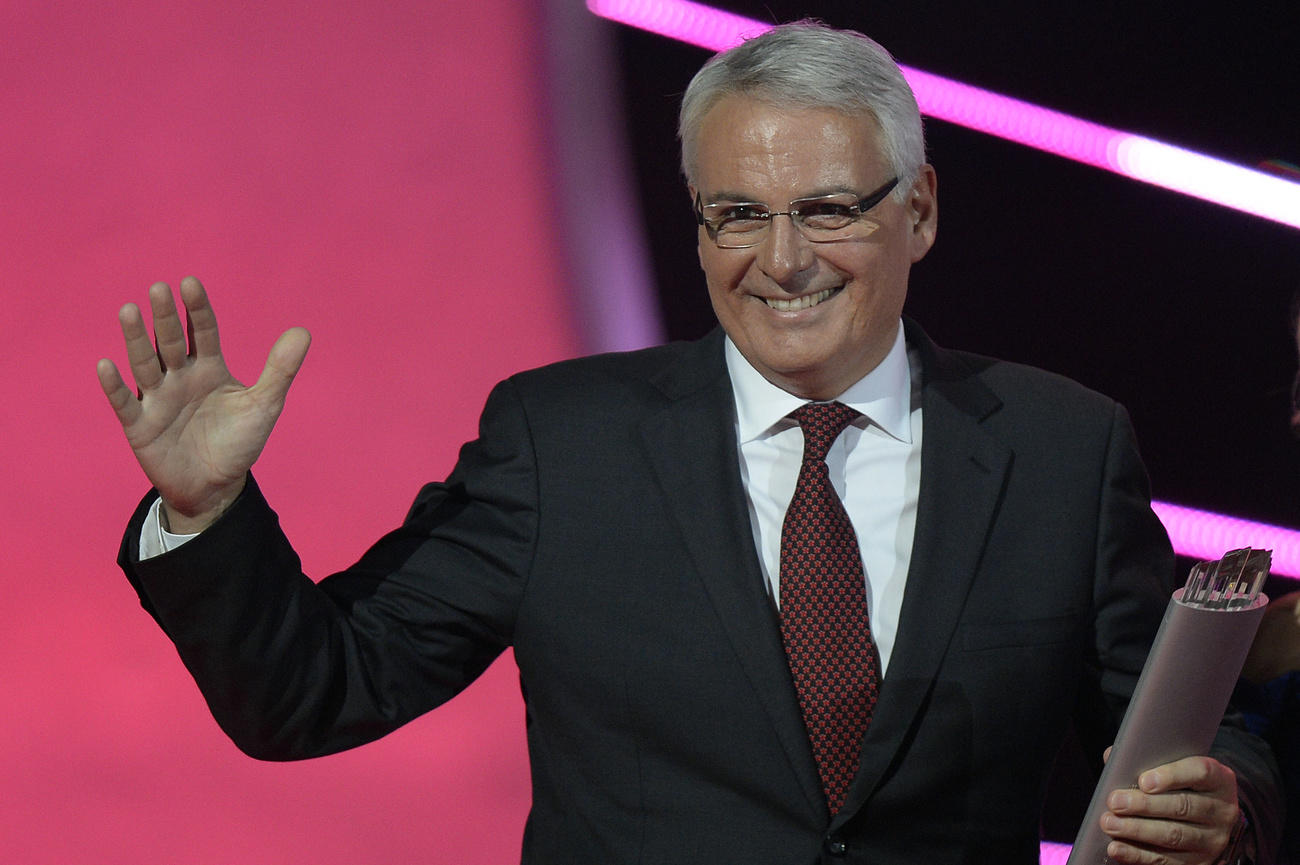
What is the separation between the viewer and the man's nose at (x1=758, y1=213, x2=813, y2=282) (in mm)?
1539

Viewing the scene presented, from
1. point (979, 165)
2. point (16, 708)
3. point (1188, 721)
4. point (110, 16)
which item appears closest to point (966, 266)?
point (979, 165)

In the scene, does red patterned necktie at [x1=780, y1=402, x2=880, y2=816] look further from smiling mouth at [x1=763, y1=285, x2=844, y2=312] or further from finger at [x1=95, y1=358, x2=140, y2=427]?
finger at [x1=95, y1=358, x2=140, y2=427]

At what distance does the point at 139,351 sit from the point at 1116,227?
5.95 feet

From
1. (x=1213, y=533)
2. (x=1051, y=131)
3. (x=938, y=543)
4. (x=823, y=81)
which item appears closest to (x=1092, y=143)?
(x=1051, y=131)

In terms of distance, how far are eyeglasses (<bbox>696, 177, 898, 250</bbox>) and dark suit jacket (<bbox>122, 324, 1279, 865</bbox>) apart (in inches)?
7.1

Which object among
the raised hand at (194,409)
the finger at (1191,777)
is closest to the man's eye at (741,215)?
the raised hand at (194,409)

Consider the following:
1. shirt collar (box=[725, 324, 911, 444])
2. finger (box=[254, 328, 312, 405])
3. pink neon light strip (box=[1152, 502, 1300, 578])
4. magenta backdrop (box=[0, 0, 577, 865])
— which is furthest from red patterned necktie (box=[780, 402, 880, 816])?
pink neon light strip (box=[1152, 502, 1300, 578])

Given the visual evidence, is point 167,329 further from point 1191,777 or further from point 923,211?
point 1191,777

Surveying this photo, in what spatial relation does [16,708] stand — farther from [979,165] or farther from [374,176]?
[979,165]

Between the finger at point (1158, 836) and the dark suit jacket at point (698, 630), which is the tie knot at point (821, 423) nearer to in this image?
the dark suit jacket at point (698, 630)

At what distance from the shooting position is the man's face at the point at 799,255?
60.9 inches

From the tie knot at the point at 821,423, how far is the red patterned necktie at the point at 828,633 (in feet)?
0.19

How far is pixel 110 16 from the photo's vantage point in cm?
213

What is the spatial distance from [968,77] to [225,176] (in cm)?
130
